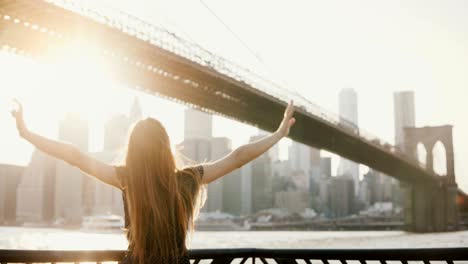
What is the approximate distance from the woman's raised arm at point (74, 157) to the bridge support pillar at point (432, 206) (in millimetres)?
61810

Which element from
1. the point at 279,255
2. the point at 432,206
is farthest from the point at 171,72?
the point at 432,206

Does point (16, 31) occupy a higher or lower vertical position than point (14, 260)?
higher

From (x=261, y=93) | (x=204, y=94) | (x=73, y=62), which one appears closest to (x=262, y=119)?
(x=261, y=93)

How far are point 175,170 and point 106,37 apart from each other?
19.8 m

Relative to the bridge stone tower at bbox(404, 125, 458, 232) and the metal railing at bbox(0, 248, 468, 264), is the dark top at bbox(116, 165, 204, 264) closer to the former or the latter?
the metal railing at bbox(0, 248, 468, 264)

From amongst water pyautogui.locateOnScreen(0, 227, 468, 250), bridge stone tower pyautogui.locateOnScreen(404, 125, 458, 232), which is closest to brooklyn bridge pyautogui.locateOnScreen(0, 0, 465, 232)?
water pyautogui.locateOnScreen(0, 227, 468, 250)

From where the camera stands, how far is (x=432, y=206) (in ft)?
202

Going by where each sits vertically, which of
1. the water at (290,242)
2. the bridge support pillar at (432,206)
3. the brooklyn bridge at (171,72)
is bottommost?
the water at (290,242)

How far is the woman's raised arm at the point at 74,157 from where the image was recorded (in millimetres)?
2355

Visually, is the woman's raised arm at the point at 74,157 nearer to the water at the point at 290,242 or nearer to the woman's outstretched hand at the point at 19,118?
the woman's outstretched hand at the point at 19,118

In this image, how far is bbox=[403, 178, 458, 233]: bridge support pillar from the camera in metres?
61.8

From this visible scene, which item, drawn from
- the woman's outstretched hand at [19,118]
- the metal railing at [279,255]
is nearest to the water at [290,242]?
the metal railing at [279,255]

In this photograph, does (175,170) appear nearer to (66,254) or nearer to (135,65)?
(66,254)

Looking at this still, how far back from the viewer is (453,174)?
66812mm
